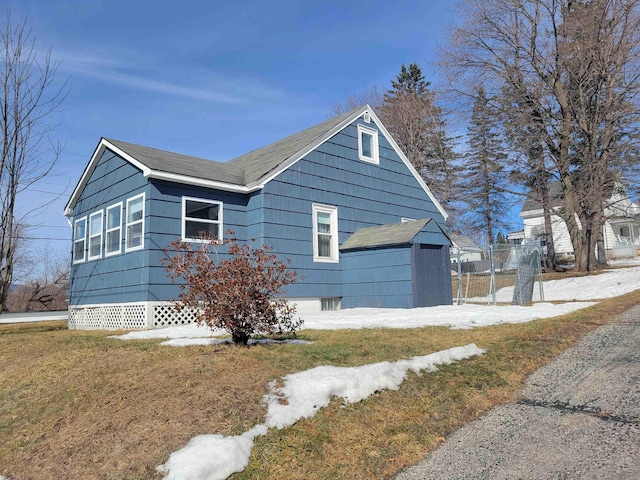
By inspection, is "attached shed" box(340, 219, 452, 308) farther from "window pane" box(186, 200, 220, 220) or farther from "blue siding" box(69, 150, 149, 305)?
"blue siding" box(69, 150, 149, 305)

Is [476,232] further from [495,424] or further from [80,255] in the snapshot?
[495,424]

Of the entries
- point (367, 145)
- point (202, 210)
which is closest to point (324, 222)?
point (367, 145)

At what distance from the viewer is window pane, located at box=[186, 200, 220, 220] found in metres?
11.7

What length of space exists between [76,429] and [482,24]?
23.1 metres

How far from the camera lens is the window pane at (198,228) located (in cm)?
1156

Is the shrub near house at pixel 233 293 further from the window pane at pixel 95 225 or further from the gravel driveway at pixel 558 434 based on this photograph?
the window pane at pixel 95 225

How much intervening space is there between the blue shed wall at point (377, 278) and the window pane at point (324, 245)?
52cm

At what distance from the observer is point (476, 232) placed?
41281 mm

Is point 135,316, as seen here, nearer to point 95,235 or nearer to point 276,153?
point 95,235

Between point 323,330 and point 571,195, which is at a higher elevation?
point 571,195

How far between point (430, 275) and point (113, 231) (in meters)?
8.73

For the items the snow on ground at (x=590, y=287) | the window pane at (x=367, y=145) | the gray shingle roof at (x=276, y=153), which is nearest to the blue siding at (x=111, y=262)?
the gray shingle roof at (x=276, y=153)

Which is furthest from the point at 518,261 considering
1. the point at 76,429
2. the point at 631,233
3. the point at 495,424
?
the point at 631,233

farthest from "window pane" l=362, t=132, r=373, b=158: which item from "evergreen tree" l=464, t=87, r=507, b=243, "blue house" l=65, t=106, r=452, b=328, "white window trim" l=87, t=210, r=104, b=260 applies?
"evergreen tree" l=464, t=87, r=507, b=243
